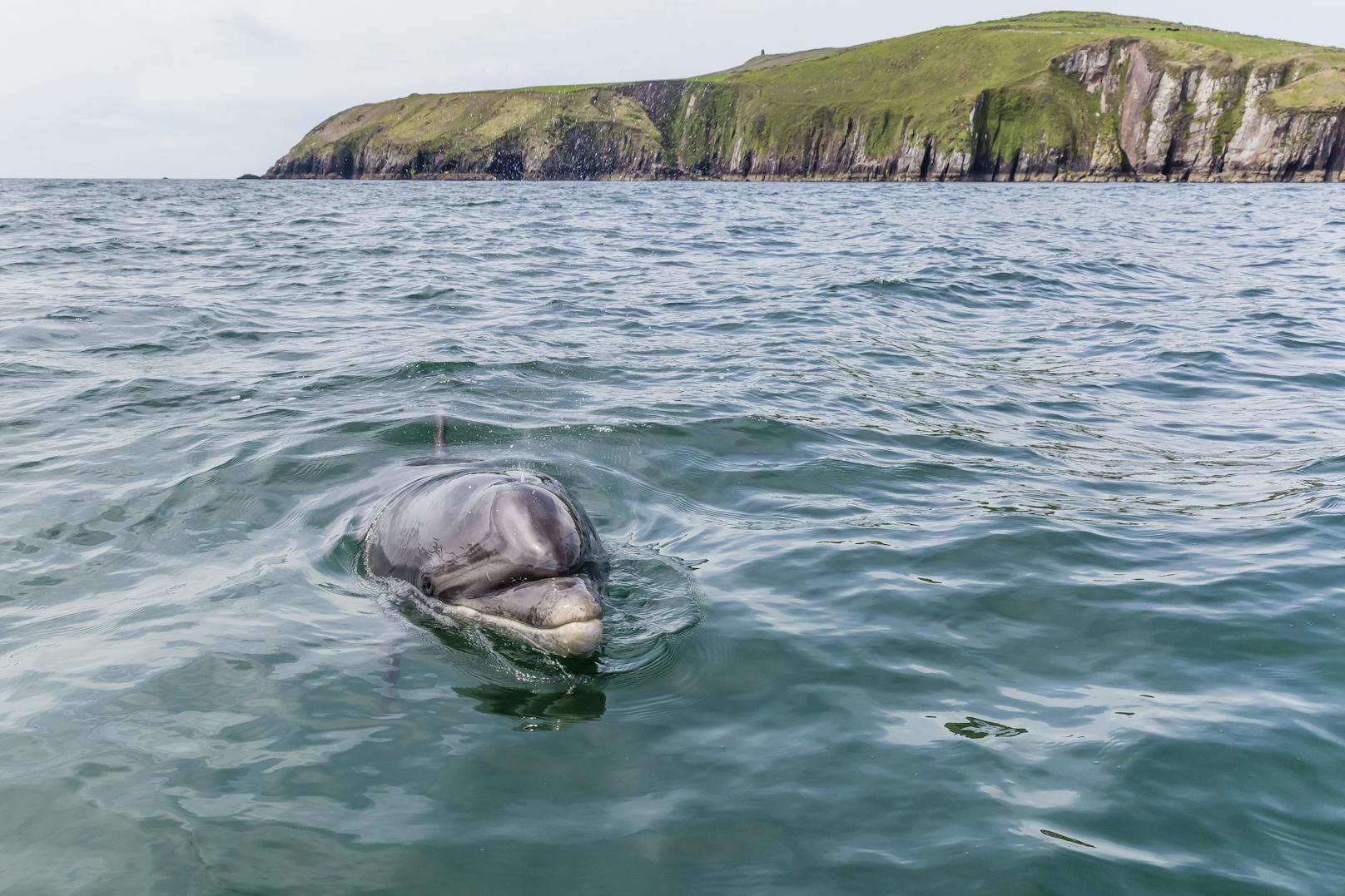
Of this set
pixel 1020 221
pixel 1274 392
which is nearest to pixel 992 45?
pixel 1020 221

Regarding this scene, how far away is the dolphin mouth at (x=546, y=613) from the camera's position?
4652 millimetres

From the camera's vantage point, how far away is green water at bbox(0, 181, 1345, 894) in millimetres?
3373

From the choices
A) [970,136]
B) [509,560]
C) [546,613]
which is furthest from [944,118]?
[546,613]

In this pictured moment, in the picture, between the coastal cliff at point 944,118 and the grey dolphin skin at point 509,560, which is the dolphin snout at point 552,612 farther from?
the coastal cliff at point 944,118

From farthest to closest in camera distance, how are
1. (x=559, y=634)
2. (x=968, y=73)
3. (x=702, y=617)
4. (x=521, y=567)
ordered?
(x=968, y=73), (x=702, y=617), (x=521, y=567), (x=559, y=634)

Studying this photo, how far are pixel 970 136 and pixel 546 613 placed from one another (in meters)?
134

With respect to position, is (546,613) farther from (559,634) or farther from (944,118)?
(944,118)

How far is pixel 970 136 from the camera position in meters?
124

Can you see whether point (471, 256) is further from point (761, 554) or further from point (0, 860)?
point (0, 860)

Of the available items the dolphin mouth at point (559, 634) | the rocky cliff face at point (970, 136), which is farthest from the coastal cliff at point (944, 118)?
the dolphin mouth at point (559, 634)

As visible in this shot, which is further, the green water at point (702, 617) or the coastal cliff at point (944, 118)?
the coastal cliff at point (944, 118)

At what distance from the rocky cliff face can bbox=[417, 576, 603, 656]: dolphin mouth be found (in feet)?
400

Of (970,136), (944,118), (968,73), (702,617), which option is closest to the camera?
(702,617)

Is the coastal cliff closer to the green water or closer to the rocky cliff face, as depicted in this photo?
the rocky cliff face
